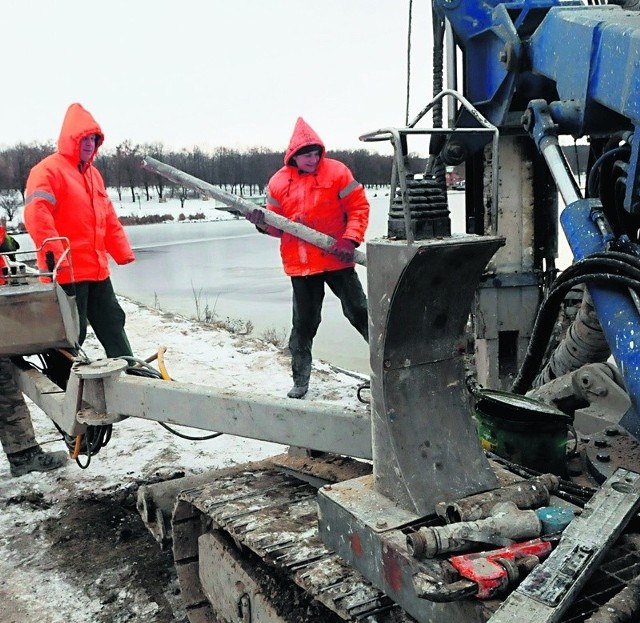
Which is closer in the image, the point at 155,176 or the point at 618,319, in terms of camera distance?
the point at 618,319

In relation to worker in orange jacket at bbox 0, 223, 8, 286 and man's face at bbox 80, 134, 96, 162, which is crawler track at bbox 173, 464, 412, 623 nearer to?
worker in orange jacket at bbox 0, 223, 8, 286

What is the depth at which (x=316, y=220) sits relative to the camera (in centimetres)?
539

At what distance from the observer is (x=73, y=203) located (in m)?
4.62

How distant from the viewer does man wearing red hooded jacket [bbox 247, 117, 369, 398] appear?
5258mm

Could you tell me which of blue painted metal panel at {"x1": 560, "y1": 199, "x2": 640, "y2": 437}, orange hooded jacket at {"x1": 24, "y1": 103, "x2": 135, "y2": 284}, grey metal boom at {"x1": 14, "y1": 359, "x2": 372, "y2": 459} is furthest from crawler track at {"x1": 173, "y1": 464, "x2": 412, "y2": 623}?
orange hooded jacket at {"x1": 24, "y1": 103, "x2": 135, "y2": 284}

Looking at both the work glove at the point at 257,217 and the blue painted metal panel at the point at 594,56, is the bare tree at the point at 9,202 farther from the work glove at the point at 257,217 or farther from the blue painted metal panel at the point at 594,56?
the blue painted metal panel at the point at 594,56

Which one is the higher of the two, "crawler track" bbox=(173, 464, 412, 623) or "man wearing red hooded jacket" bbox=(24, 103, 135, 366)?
"man wearing red hooded jacket" bbox=(24, 103, 135, 366)

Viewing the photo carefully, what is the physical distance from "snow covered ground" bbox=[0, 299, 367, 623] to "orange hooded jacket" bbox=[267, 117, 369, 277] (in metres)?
1.05

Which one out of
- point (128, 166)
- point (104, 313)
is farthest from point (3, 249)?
point (128, 166)

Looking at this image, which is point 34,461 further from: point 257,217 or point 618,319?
point 618,319

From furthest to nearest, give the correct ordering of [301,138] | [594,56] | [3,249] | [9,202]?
[9,202], [301,138], [3,249], [594,56]

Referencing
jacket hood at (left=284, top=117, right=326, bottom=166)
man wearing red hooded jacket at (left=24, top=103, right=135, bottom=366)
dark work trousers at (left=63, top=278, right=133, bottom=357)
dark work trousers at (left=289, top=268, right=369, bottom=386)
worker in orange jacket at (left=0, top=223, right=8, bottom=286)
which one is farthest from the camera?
dark work trousers at (left=289, top=268, right=369, bottom=386)

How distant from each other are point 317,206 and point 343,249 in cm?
41

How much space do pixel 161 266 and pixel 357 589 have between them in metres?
16.0
